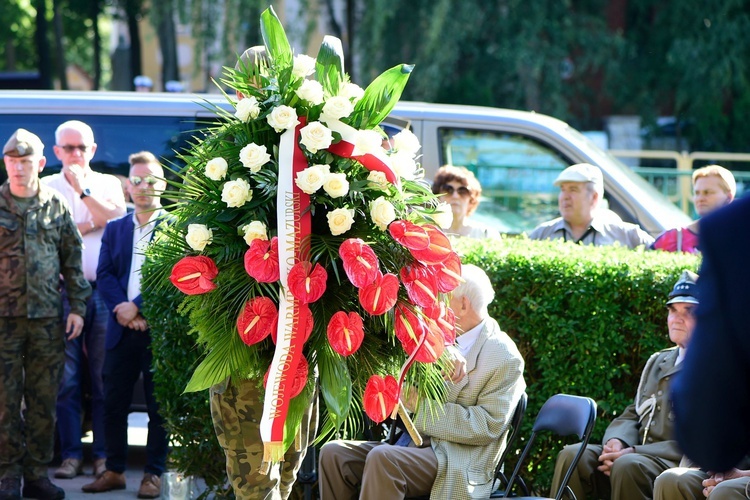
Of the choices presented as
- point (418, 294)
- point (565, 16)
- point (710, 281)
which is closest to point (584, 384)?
point (418, 294)

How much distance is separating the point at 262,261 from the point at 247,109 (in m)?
0.58

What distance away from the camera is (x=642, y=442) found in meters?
5.45

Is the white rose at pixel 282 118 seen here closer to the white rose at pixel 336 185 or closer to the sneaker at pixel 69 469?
the white rose at pixel 336 185

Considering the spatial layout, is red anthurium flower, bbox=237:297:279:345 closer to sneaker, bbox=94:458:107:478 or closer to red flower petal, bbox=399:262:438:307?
red flower petal, bbox=399:262:438:307

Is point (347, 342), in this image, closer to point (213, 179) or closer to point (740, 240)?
point (213, 179)

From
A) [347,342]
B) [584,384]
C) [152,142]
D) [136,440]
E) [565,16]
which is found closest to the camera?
[347,342]

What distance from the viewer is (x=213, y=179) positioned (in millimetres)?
4133

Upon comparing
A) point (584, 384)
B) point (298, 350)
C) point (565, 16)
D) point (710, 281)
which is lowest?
point (584, 384)

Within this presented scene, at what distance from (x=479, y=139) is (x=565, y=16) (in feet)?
59.4

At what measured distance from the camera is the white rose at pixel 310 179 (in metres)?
3.97

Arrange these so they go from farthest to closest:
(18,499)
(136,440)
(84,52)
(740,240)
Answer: (84,52), (136,440), (18,499), (740,240)

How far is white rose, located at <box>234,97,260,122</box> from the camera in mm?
4094

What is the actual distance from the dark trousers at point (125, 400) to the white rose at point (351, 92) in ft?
10.2

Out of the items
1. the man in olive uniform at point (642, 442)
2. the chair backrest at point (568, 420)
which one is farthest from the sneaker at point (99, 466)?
the man in olive uniform at point (642, 442)
